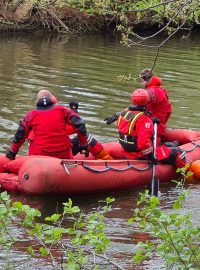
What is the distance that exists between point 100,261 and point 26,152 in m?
4.49

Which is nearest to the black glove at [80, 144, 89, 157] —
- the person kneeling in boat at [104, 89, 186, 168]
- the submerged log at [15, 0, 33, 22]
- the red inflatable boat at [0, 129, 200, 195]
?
the red inflatable boat at [0, 129, 200, 195]

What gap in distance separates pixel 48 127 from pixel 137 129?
1.32 m

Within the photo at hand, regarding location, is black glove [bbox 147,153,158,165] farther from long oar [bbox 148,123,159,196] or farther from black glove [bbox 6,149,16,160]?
black glove [bbox 6,149,16,160]

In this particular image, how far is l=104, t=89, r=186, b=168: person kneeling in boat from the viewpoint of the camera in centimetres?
866

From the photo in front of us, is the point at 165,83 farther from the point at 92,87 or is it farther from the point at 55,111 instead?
the point at 55,111

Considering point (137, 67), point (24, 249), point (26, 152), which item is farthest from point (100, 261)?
point (137, 67)

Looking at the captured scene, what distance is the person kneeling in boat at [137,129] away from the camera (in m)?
8.66

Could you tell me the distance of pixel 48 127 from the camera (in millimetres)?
8148

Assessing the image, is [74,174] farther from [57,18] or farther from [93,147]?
[57,18]

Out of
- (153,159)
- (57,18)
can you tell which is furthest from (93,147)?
(57,18)

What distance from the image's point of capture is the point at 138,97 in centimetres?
874

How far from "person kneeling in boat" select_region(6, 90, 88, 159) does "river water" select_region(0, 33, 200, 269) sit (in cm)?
64

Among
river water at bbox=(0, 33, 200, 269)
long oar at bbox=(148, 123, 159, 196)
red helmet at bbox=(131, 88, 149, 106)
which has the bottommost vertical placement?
river water at bbox=(0, 33, 200, 269)

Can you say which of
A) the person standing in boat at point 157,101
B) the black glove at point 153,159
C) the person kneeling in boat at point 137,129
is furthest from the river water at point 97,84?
the person standing in boat at point 157,101
